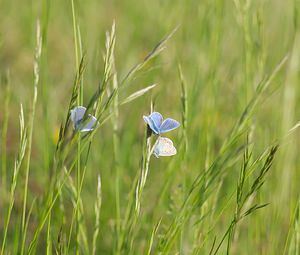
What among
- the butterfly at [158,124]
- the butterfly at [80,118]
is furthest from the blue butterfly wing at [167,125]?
the butterfly at [80,118]

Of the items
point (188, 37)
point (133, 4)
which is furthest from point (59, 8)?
point (188, 37)

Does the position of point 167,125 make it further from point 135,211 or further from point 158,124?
point 135,211

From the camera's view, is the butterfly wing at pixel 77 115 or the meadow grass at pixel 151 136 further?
the meadow grass at pixel 151 136

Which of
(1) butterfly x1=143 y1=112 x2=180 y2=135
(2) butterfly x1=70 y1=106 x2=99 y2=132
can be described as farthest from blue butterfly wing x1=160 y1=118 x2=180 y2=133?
(2) butterfly x1=70 y1=106 x2=99 y2=132

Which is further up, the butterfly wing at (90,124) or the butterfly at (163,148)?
the butterfly wing at (90,124)

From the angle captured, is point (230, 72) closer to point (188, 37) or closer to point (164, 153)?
point (188, 37)

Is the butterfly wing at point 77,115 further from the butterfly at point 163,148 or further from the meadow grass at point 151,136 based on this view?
the butterfly at point 163,148
